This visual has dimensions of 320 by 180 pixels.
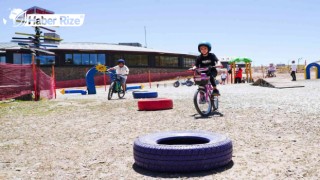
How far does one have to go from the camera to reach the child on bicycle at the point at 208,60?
299 inches

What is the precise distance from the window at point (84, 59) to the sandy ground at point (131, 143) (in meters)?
34.1

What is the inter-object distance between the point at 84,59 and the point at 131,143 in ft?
127

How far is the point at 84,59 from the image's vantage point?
42469 millimetres

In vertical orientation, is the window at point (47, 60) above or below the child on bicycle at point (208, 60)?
above

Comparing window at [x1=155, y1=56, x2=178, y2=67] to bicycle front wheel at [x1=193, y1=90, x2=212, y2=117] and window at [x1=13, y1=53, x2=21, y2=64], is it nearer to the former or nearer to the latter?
window at [x1=13, y1=53, x2=21, y2=64]

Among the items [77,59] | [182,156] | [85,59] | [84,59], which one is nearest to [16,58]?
[77,59]

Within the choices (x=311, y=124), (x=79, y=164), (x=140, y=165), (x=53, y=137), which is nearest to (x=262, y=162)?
(x=140, y=165)

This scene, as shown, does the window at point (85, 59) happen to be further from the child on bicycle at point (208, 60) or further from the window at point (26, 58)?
the child on bicycle at point (208, 60)

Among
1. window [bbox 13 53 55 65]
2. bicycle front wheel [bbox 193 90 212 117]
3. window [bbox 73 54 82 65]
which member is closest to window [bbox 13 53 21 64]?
window [bbox 13 53 55 65]

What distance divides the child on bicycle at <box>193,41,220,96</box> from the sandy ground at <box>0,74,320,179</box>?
942 millimetres

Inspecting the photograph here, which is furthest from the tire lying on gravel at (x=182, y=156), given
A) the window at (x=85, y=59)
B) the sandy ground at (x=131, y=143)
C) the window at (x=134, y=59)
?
the window at (x=134, y=59)

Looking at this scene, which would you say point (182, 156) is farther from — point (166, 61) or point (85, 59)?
point (166, 61)

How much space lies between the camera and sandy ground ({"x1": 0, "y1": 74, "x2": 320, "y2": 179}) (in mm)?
3645

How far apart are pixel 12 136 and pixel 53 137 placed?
92 centimetres
